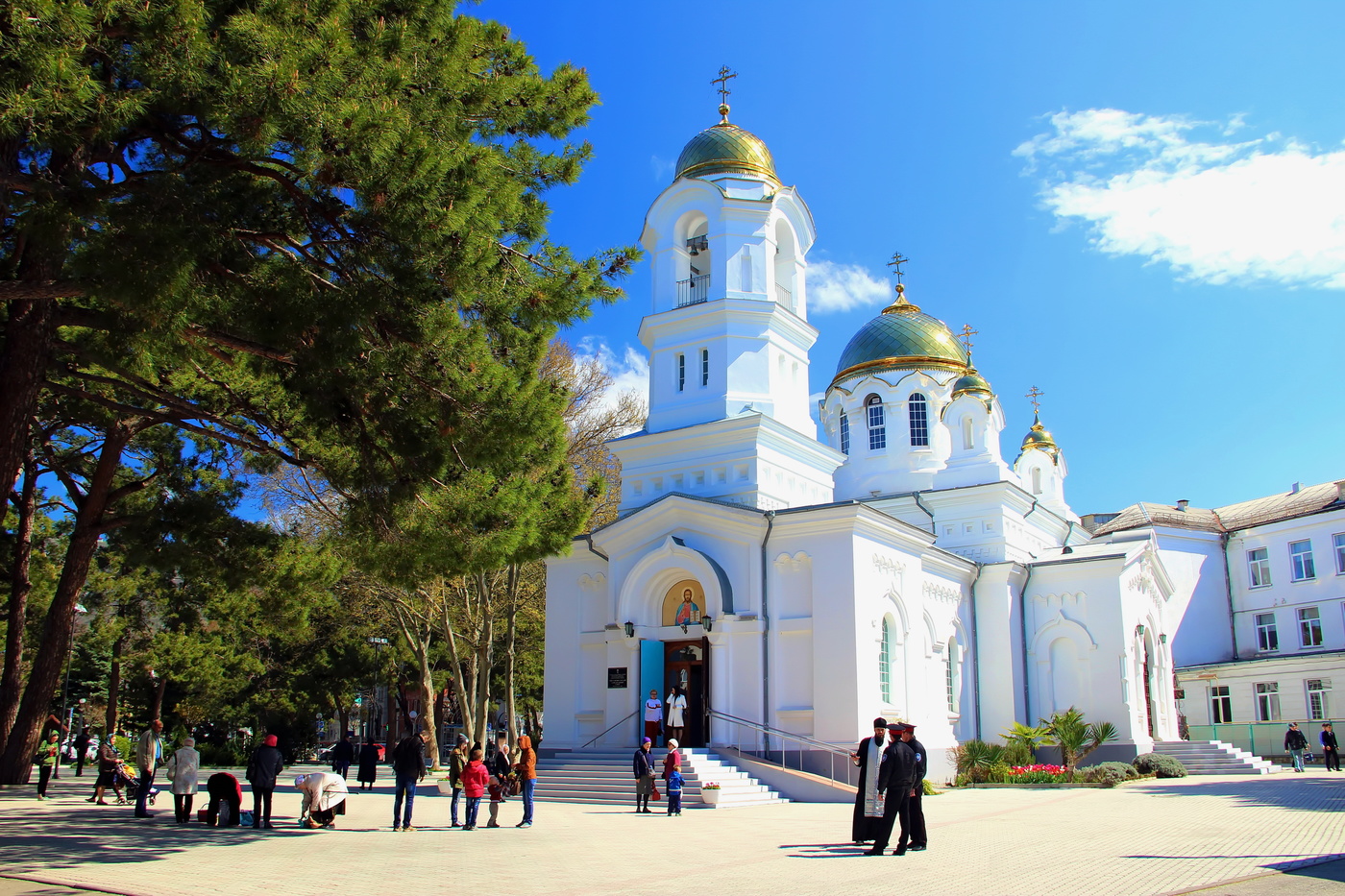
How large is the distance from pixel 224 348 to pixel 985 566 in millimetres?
20946

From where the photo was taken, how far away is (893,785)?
430 inches

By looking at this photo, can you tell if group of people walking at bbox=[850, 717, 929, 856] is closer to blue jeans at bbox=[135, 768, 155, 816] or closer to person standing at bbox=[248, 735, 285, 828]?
person standing at bbox=[248, 735, 285, 828]

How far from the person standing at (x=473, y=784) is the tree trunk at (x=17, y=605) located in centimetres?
888

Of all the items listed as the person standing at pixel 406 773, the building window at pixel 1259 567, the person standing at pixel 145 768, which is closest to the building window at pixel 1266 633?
the building window at pixel 1259 567

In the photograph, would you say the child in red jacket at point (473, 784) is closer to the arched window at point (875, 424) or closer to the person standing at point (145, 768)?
the person standing at point (145, 768)

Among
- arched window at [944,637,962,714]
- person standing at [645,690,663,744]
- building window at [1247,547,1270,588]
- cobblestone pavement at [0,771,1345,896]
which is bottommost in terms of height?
cobblestone pavement at [0,771,1345,896]

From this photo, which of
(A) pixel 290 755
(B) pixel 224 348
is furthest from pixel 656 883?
(A) pixel 290 755

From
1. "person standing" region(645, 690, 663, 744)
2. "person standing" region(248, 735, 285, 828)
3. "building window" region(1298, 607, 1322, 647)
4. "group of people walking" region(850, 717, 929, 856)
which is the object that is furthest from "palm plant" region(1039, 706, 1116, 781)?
"person standing" region(248, 735, 285, 828)

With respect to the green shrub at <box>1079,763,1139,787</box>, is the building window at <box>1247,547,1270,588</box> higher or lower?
higher

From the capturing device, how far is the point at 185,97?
8.32 m

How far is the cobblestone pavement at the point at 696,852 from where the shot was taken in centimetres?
895

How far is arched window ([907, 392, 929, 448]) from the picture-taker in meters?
32.0

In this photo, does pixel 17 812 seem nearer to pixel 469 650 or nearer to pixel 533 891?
pixel 533 891

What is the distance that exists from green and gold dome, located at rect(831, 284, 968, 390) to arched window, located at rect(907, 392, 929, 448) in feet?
3.43
